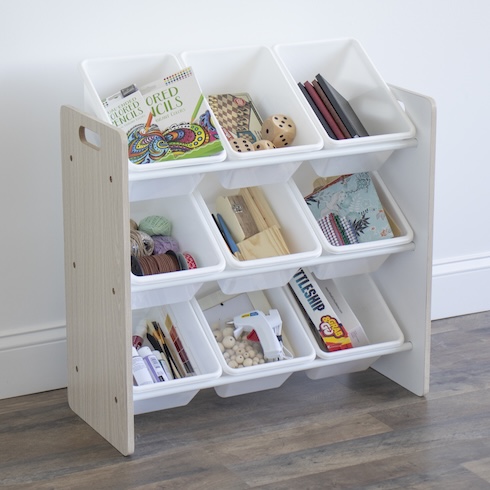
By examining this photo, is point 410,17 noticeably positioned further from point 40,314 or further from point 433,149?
point 40,314

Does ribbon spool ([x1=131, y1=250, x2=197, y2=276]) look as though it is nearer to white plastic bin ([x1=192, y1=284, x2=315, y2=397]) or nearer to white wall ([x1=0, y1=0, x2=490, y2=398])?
white plastic bin ([x1=192, y1=284, x2=315, y2=397])

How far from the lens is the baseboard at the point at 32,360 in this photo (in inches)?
84.3

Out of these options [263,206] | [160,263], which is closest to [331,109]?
Result: [263,206]

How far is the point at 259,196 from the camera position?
6.91 feet

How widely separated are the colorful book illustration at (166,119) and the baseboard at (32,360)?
0.55 m

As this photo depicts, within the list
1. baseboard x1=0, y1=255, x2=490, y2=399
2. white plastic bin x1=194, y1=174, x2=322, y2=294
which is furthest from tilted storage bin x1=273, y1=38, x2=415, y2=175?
baseboard x1=0, y1=255, x2=490, y2=399

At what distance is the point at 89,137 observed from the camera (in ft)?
6.64

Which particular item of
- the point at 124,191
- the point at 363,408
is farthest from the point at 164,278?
the point at 363,408

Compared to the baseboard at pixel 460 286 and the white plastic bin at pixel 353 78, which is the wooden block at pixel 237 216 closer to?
the white plastic bin at pixel 353 78

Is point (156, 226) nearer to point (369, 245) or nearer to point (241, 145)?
point (241, 145)

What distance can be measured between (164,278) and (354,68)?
672 mm

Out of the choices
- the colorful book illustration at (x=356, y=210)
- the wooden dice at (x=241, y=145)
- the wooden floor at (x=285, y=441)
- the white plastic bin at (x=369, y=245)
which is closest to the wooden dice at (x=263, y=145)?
the wooden dice at (x=241, y=145)

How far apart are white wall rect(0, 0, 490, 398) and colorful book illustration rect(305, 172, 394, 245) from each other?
0.39 metres

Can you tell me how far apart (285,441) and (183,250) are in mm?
443
